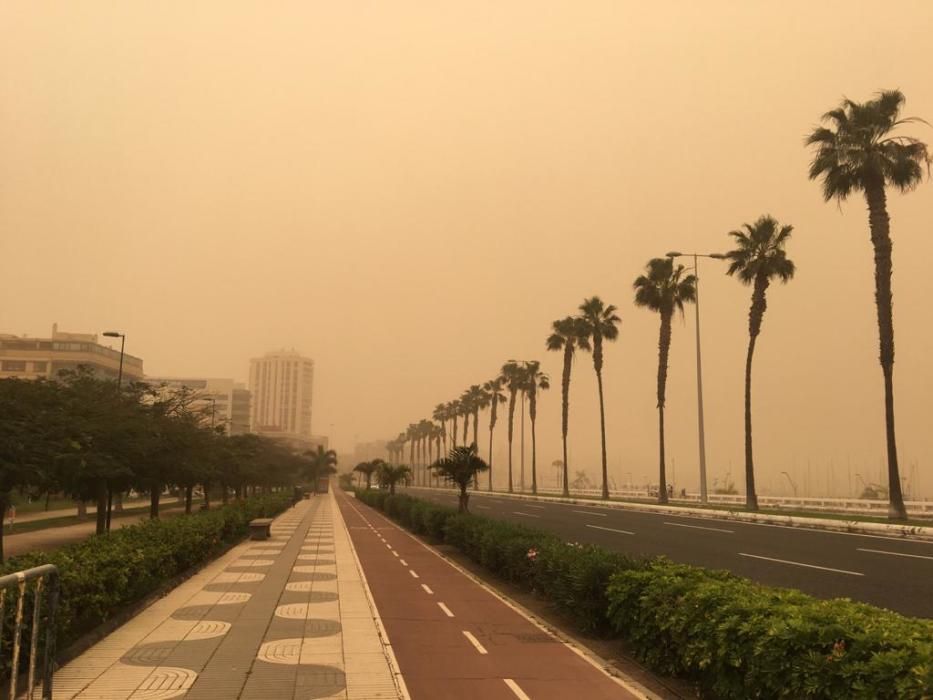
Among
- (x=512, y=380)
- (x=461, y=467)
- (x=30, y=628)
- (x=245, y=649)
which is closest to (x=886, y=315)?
(x=461, y=467)

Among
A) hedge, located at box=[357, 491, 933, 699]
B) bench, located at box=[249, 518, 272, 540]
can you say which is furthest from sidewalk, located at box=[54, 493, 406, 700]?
bench, located at box=[249, 518, 272, 540]

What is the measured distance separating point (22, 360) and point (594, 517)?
122555 millimetres

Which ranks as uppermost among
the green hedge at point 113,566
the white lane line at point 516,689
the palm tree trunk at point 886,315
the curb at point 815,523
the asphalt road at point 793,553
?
the palm tree trunk at point 886,315

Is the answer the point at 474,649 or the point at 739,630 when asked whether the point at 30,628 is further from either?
the point at 739,630

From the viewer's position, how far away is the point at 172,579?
670 inches

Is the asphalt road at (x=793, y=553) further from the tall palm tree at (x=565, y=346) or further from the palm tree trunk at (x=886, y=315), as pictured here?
the tall palm tree at (x=565, y=346)

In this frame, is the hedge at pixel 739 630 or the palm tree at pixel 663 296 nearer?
the hedge at pixel 739 630

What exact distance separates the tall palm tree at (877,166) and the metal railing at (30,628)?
3231 centimetres

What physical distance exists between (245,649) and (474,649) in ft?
10.4

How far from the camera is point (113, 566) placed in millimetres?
12148

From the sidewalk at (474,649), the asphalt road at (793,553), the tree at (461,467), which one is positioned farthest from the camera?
the tree at (461,467)

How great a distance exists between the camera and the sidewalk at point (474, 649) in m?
8.77

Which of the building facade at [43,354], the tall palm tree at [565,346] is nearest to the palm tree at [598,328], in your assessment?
the tall palm tree at [565,346]

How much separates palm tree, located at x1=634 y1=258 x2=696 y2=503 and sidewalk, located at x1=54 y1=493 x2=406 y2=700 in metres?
43.0
